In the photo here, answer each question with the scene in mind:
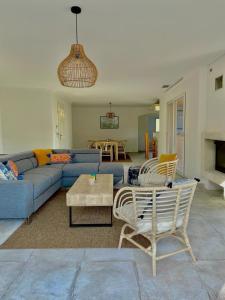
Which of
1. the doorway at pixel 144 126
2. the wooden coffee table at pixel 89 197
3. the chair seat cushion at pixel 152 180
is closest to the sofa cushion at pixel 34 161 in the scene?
the wooden coffee table at pixel 89 197

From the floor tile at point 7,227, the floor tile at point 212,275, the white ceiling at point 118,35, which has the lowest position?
the floor tile at point 212,275

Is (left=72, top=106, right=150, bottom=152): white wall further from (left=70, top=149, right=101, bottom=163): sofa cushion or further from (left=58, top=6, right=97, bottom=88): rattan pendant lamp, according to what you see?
(left=58, top=6, right=97, bottom=88): rattan pendant lamp

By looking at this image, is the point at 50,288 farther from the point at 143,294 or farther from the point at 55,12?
the point at 55,12

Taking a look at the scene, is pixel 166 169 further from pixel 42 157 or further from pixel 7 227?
pixel 42 157

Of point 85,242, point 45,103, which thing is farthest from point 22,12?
point 45,103

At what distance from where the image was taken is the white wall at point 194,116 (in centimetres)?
472

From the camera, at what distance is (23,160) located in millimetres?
4422

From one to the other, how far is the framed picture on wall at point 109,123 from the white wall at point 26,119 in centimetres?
451

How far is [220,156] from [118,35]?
2.81 meters

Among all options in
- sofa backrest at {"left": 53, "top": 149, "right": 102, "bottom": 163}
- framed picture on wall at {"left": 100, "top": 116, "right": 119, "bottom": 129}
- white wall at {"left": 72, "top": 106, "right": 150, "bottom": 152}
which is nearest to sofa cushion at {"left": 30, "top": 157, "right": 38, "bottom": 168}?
sofa backrest at {"left": 53, "top": 149, "right": 102, "bottom": 163}

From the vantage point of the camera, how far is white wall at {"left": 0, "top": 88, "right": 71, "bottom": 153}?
7062 millimetres

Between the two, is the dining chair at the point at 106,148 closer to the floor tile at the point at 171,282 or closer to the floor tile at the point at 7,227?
the floor tile at the point at 7,227

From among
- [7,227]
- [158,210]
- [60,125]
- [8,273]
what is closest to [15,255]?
[8,273]

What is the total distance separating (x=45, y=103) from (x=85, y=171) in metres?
3.59
